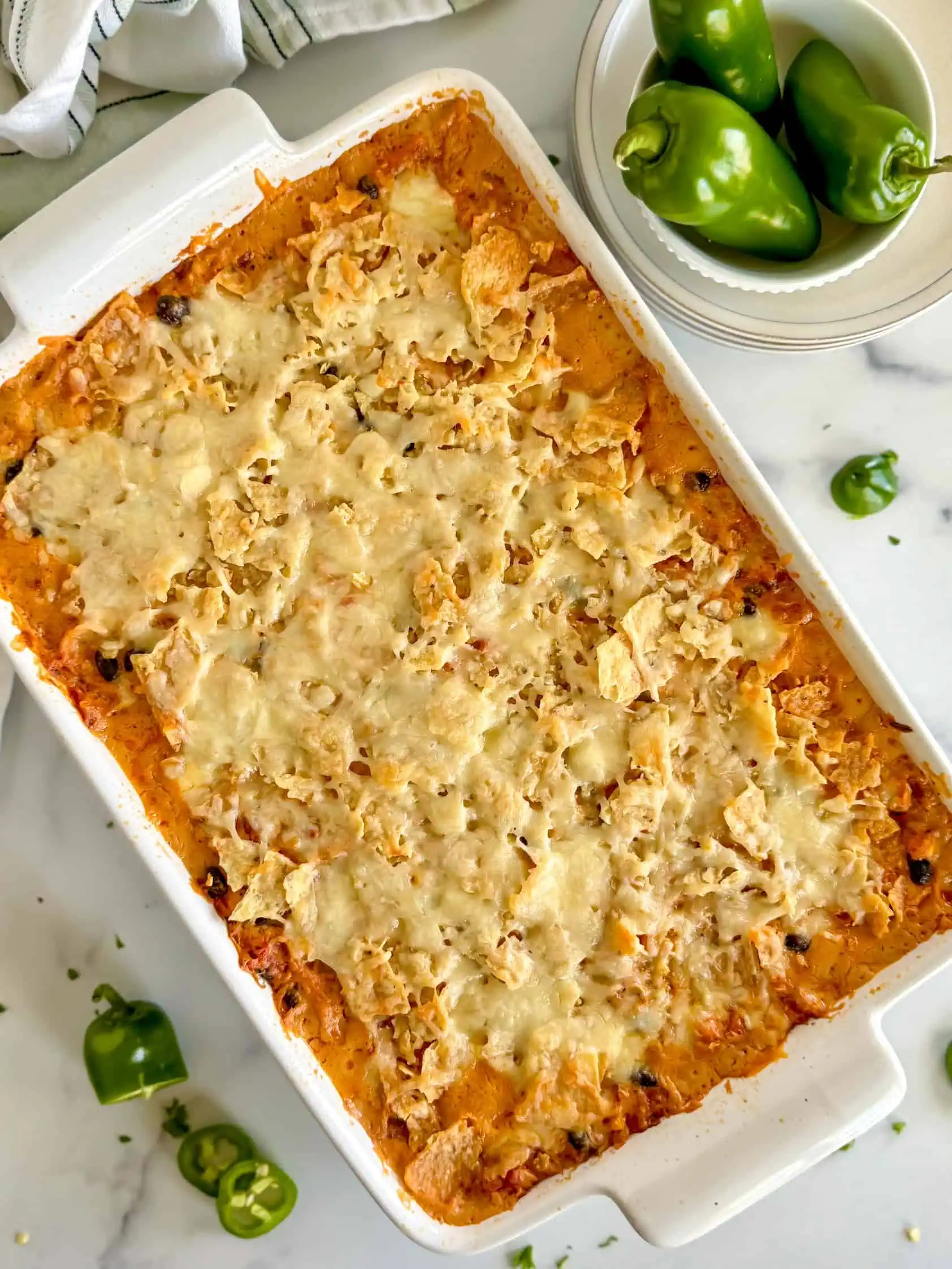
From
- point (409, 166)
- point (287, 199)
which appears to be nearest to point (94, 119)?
point (287, 199)

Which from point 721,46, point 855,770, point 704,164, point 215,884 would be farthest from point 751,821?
point 721,46

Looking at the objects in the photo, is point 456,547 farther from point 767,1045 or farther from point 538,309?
point 767,1045

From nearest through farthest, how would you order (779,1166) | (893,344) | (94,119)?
(779,1166), (94,119), (893,344)

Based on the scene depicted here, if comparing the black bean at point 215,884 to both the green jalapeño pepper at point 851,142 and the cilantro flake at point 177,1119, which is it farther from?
the green jalapeño pepper at point 851,142

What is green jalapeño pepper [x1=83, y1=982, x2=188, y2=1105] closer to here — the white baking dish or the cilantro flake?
the cilantro flake

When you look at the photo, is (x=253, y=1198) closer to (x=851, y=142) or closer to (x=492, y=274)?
(x=492, y=274)
